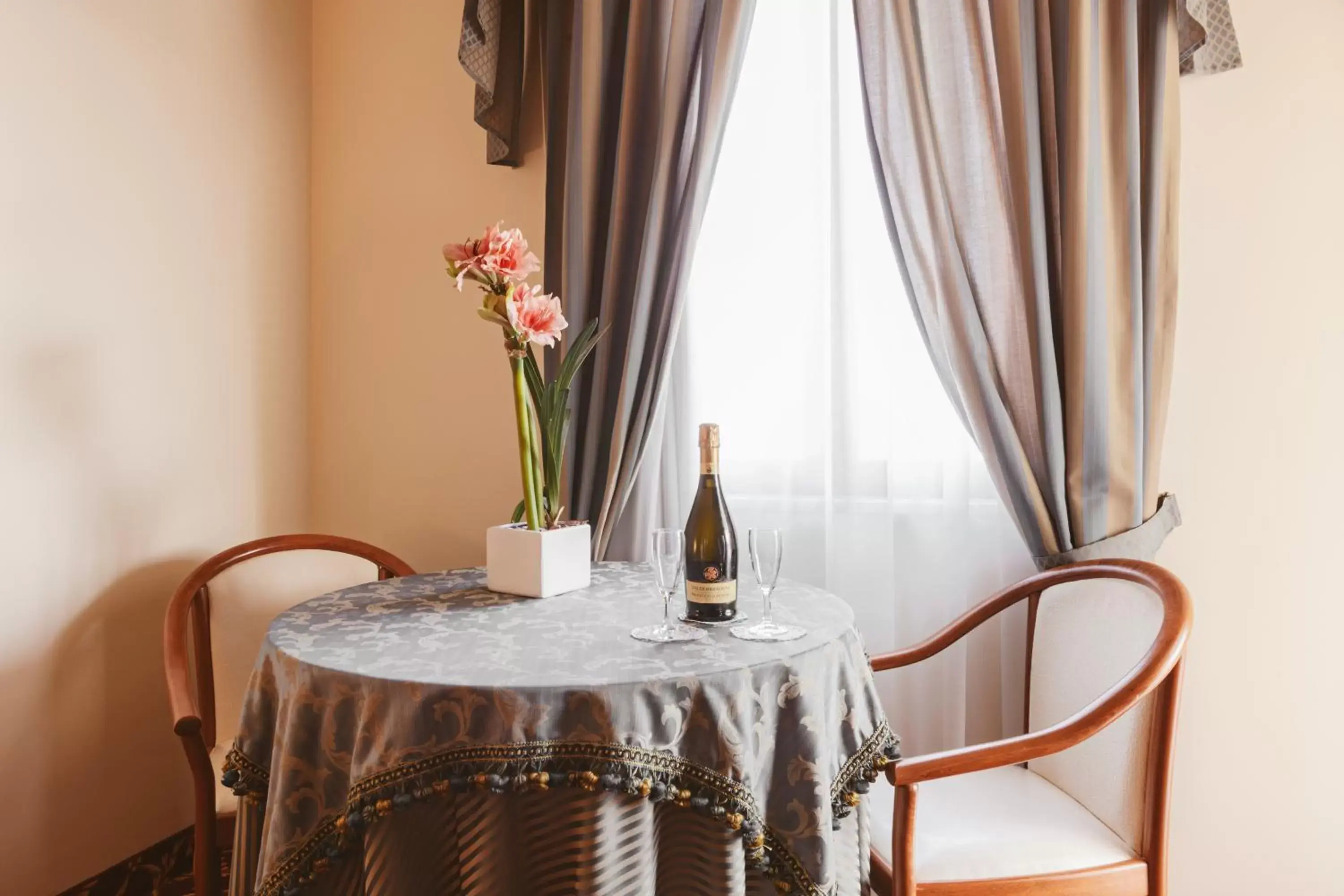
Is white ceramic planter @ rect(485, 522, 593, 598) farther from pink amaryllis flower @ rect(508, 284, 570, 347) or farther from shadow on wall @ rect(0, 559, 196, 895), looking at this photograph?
shadow on wall @ rect(0, 559, 196, 895)

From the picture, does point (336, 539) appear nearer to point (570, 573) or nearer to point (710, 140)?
point (570, 573)

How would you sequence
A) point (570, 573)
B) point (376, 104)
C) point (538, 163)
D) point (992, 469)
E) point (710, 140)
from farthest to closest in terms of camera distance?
point (376, 104)
point (538, 163)
point (710, 140)
point (992, 469)
point (570, 573)

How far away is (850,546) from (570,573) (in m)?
0.84

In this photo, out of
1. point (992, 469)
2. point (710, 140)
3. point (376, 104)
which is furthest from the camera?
point (376, 104)

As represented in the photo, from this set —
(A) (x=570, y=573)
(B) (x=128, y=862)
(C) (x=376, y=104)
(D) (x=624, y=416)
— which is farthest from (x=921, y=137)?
(B) (x=128, y=862)

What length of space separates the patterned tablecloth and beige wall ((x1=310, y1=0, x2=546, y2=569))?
1239 mm

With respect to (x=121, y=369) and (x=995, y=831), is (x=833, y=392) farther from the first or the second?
(x=121, y=369)

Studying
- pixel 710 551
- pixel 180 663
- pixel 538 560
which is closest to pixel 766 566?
pixel 710 551

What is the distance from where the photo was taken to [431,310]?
2.58 meters

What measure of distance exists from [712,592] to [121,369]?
1717mm

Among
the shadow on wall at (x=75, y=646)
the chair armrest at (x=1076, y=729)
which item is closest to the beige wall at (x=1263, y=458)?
the chair armrest at (x=1076, y=729)

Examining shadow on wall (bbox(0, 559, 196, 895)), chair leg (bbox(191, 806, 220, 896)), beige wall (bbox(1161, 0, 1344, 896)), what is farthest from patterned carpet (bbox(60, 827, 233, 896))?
beige wall (bbox(1161, 0, 1344, 896))

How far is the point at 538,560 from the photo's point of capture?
63.8 inches

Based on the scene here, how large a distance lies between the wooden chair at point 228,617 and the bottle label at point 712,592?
1046 mm
